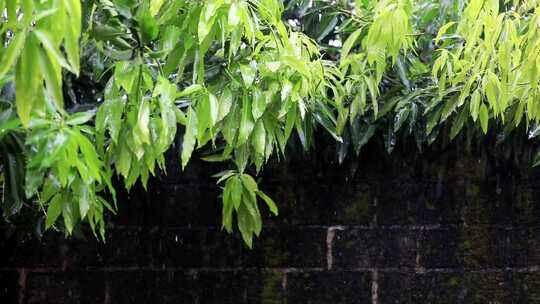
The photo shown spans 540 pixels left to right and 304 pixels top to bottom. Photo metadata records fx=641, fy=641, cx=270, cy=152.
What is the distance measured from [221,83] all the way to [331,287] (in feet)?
4.17

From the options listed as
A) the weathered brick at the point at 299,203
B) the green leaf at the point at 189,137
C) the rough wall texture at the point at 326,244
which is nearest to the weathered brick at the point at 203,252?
the rough wall texture at the point at 326,244

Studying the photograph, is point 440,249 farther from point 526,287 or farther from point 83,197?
point 83,197

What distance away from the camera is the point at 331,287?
8.73 ft

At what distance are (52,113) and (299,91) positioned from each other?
2.38 ft

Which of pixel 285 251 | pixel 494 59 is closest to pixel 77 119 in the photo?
pixel 494 59

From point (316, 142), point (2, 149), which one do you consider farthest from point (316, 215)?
point (2, 149)

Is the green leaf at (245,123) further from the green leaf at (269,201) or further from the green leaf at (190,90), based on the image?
the green leaf at (269,201)

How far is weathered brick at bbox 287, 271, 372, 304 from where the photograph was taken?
2.66 m

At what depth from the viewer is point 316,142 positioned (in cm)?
264

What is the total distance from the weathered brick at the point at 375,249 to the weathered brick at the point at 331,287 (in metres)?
0.05

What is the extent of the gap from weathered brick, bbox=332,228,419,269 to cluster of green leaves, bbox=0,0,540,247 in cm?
40

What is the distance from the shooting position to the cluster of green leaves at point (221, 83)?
124 cm

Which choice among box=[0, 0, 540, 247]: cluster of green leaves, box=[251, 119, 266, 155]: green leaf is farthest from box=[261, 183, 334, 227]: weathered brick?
box=[251, 119, 266, 155]: green leaf

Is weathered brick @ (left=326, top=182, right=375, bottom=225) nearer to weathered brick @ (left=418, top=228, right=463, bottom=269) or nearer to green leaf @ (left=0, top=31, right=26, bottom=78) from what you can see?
weathered brick @ (left=418, top=228, right=463, bottom=269)
